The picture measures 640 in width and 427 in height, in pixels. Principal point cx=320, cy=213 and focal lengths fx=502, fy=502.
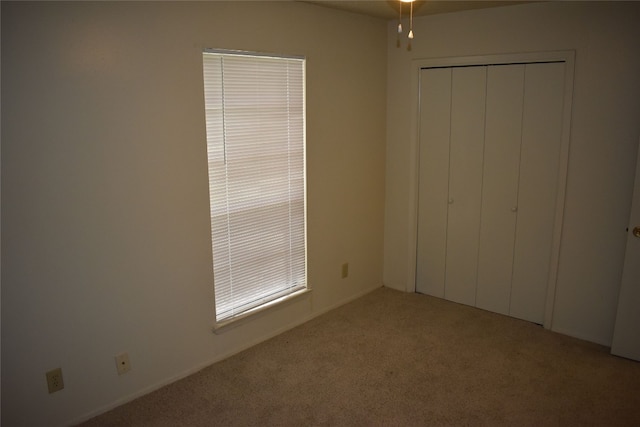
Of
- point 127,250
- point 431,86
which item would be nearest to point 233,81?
point 127,250

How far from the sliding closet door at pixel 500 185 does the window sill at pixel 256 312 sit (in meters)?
1.41

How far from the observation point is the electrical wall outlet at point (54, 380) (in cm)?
245

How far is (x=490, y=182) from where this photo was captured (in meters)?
3.75

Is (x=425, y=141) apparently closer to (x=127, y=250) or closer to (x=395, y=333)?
(x=395, y=333)

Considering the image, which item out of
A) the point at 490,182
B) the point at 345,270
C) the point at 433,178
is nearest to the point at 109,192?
the point at 345,270

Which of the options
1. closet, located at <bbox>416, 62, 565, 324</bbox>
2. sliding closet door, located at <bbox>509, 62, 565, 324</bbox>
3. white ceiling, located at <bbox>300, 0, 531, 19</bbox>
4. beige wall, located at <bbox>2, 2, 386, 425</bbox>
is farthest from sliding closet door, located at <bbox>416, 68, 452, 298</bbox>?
beige wall, located at <bbox>2, 2, 386, 425</bbox>

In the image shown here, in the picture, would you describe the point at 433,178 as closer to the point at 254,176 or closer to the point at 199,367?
the point at 254,176

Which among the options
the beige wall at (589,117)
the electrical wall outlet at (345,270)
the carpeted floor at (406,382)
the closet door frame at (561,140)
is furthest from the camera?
the electrical wall outlet at (345,270)

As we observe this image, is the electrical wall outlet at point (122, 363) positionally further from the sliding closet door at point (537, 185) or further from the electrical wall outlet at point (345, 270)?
the sliding closet door at point (537, 185)

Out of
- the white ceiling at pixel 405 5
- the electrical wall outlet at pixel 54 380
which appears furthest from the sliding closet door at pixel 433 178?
the electrical wall outlet at pixel 54 380

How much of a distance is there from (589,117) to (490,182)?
2.61ft


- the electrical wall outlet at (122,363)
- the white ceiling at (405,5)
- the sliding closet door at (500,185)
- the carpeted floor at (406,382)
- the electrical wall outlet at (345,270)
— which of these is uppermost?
the white ceiling at (405,5)

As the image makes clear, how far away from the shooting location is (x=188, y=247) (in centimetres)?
291

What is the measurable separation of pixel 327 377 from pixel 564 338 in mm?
1720
